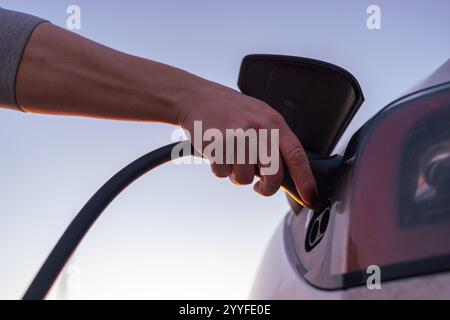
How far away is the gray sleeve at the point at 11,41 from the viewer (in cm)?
117

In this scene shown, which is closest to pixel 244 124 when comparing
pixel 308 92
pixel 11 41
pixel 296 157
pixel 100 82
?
pixel 296 157

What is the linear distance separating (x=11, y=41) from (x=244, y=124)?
63cm

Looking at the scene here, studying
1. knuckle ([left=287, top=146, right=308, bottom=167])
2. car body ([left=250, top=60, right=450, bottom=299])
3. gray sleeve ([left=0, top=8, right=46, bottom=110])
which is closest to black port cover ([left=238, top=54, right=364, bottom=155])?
car body ([left=250, top=60, right=450, bottom=299])

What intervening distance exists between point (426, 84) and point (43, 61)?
1013 mm

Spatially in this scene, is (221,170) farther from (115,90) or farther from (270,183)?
(115,90)

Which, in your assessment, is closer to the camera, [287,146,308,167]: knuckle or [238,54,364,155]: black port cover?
[287,146,308,167]: knuckle

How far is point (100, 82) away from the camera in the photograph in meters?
1.26

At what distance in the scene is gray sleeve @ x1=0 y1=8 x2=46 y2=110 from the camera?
1171 millimetres

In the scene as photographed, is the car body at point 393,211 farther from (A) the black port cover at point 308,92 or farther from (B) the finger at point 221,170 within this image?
(B) the finger at point 221,170

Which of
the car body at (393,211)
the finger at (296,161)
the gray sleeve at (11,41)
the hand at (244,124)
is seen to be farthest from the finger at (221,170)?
the gray sleeve at (11,41)

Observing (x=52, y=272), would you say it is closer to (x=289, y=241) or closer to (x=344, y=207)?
(x=344, y=207)

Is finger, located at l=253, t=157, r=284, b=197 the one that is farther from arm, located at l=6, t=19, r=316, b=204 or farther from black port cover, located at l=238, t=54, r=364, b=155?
black port cover, located at l=238, t=54, r=364, b=155

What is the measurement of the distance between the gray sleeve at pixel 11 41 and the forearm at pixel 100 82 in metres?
0.04
